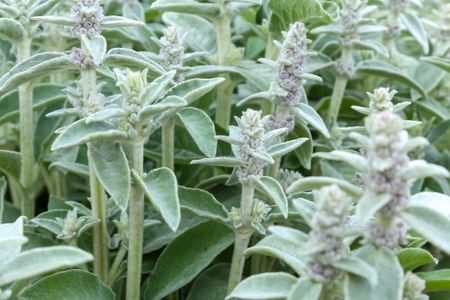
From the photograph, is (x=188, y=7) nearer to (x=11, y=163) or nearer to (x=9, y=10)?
(x=9, y=10)

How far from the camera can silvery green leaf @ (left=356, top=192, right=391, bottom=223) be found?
83cm

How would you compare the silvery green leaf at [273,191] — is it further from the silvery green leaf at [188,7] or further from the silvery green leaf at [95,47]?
the silvery green leaf at [188,7]

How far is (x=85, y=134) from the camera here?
1.07m

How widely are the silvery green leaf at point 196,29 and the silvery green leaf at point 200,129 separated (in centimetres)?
49

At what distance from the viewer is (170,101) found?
1.09 metres

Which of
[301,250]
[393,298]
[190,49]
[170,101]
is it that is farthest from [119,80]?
[190,49]

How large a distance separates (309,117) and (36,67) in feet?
1.56

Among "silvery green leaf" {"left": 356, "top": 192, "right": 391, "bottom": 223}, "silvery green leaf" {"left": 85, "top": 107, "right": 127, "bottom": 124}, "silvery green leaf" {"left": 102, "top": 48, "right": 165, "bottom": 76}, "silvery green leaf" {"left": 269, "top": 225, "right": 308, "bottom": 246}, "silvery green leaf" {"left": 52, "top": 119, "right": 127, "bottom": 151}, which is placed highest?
"silvery green leaf" {"left": 102, "top": 48, "right": 165, "bottom": 76}

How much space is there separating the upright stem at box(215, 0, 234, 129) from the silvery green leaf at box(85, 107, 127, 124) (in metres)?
0.54

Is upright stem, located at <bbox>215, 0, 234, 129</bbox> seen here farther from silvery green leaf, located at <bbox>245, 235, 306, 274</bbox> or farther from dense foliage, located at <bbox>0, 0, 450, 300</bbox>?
silvery green leaf, located at <bbox>245, 235, 306, 274</bbox>

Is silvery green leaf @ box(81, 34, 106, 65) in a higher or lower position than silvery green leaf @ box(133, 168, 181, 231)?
higher

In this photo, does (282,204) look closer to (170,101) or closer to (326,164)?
(170,101)

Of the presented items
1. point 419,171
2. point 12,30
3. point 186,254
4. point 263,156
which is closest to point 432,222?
point 419,171

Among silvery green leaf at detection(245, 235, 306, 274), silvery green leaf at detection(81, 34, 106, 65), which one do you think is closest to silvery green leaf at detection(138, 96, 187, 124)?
silvery green leaf at detection(81, 34, 106, 65)
